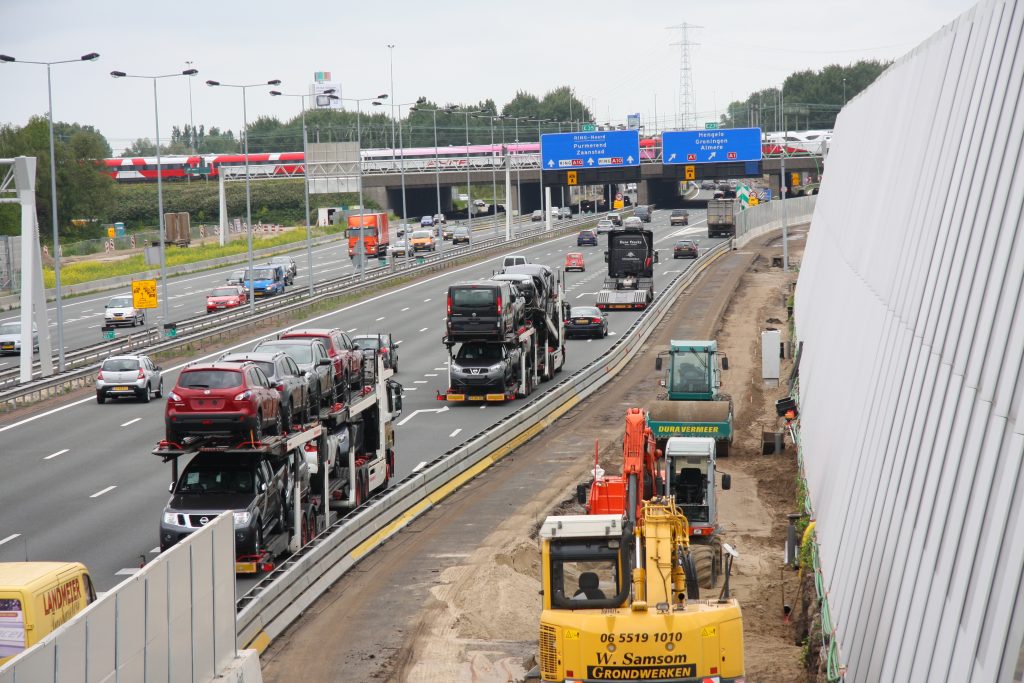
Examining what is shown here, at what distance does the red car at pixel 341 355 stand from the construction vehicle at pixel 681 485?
6.74 meters

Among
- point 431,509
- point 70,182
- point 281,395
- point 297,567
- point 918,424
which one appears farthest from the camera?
point 70,182

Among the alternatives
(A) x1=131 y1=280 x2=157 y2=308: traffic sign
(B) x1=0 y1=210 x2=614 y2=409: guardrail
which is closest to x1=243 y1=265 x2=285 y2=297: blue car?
(B) x1=0 y1=210 x2=614 y2=409: guardrail

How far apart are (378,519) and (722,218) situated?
9029 centimetres

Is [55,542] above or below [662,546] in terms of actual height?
below

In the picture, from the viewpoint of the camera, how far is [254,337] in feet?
203

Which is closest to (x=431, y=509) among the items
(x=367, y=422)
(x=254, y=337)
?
(x=367, y=422)

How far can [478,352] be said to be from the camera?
45250mm

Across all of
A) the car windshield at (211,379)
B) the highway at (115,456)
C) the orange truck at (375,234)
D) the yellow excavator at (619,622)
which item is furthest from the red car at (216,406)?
the orange truck at (375,234)

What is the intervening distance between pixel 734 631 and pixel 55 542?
17.2m

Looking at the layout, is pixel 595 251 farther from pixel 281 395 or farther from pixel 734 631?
pixel 734 631

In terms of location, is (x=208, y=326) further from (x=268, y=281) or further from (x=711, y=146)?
(x=711, y=146)

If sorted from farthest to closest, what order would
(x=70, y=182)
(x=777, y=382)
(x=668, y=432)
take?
(x=70, y=182), (x=777, y=382), (x=668, y=432)

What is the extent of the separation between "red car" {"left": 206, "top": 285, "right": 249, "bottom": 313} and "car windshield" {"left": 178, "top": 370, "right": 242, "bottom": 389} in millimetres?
51584

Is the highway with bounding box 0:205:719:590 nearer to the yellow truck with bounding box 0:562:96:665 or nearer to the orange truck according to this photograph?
the yellow truck with bounding box 0:562:96:665
